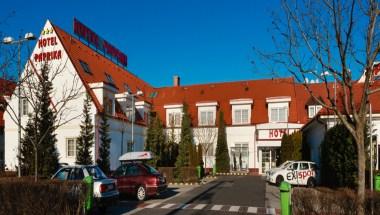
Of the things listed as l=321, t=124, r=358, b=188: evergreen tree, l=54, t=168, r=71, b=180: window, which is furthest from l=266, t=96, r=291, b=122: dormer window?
l=54, t=168, r=71, b=180: window

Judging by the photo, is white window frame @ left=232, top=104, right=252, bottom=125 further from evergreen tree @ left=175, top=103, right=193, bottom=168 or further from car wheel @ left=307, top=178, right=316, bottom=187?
car wheel @ left=307, top=178, right=316, bottom=187

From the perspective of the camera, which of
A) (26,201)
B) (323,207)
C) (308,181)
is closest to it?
(323,207)

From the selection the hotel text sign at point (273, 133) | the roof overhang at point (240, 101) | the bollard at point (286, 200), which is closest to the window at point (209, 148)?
the roof overhang at point (240, 101)

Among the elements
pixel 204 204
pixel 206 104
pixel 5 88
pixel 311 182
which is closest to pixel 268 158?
pixel 206 104

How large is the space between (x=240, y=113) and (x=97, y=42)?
16209 millimetres

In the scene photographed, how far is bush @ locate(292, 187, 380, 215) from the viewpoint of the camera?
816cm

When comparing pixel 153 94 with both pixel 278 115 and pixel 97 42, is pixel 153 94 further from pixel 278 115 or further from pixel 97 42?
pixel 278 115

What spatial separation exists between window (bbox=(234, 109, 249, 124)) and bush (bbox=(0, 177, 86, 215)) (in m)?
32.4

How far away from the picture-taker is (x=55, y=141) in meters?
29.1

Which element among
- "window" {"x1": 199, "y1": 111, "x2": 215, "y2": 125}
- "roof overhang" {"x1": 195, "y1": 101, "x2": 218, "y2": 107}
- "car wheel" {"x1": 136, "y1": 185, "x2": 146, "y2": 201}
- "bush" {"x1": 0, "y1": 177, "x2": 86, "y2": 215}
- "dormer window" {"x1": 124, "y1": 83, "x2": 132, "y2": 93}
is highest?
"dormer window" {"x1": 124, "y1": 83, "x2": 132, "y2": 93}

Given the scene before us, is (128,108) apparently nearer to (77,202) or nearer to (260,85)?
(260,85)

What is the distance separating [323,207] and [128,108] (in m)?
28.6

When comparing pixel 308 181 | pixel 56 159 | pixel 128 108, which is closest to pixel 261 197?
pixel 308 181

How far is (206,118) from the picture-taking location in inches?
1729
